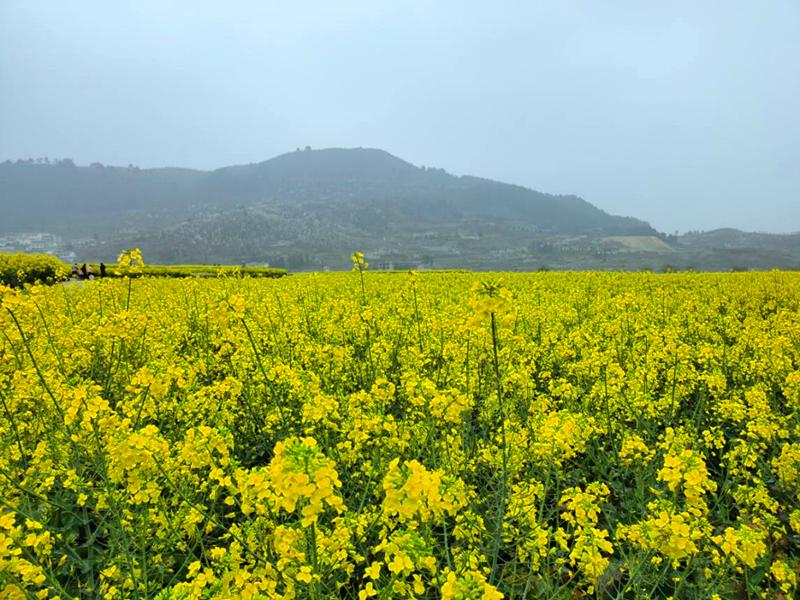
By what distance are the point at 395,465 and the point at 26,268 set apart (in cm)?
2420

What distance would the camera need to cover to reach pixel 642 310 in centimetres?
882

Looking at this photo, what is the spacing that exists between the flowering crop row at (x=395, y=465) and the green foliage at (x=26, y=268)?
14.6m

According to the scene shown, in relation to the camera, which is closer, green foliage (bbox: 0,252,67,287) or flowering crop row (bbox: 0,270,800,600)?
flowering crop row (bbox: 0,270,800,600)

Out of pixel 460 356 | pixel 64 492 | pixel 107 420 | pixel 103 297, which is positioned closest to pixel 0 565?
pixel 107 420

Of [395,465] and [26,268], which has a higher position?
[26,268]

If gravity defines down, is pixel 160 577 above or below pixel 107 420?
below

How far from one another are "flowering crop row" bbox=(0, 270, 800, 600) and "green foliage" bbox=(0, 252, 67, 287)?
14646mm

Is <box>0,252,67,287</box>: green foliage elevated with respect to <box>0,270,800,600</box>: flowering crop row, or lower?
elevated

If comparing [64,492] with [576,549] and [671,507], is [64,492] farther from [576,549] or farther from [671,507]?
[671,507]

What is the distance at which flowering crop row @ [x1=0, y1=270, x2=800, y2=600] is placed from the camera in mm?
2225

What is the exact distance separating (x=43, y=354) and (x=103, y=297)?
5.44 m

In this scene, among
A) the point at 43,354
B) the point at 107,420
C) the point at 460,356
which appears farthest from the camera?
the point at 43,354

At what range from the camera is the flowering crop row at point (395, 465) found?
2.22 metres

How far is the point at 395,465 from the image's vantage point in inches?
72.7
